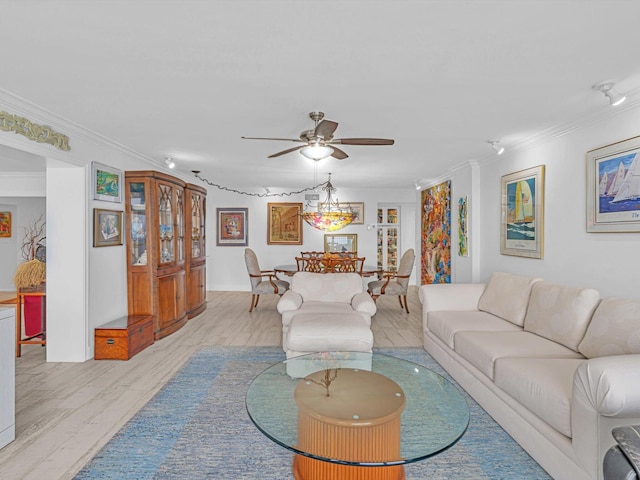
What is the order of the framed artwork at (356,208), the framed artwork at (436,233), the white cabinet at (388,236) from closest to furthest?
the framed artwork at (436,233) < the framed artwork at (356,208) < the white cabinet at (388,236)

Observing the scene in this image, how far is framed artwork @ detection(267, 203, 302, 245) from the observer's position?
7.98 m

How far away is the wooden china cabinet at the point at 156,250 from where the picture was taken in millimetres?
4355

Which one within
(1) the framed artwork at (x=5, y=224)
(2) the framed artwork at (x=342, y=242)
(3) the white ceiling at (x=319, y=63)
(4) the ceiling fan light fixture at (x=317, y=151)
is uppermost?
(3) the white ceiling at (x=319, y=63)

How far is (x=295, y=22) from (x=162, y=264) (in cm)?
366

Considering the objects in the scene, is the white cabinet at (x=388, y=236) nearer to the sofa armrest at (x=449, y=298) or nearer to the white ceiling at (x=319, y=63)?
the sofa armrest at (x=449, y=298)

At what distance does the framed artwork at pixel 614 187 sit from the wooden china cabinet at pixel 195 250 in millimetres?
4867

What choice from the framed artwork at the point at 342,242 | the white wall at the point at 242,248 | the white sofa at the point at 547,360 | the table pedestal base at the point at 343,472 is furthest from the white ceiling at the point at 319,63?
the framed artwork at the point at 342,242

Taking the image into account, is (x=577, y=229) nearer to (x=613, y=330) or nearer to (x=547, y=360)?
(x=613, y=330)

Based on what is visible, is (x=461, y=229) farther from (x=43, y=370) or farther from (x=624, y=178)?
(x=43, y=370)

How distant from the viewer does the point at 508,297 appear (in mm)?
3426

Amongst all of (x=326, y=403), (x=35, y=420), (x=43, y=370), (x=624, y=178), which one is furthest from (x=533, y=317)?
(x=43, y=370)

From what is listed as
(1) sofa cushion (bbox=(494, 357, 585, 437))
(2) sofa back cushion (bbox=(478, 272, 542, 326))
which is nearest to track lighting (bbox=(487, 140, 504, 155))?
(2) sofa back cushion (bbox=(478, 272, 542, 326))

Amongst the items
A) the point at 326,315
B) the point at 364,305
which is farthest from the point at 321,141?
the point at 364,305

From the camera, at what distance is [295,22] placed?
1.74m
